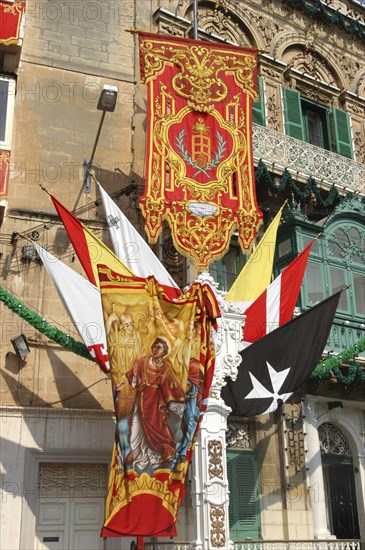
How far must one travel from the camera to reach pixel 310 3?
68.5ft

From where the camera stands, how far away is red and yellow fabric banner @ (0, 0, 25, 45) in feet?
47.2

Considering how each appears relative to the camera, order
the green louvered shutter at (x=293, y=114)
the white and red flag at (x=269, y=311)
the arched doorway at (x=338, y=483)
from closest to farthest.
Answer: the white and red flag at (x=269, y=311), the arched doorway at (x=338, y=483), the green louvered shutter at (x=293, y=114)

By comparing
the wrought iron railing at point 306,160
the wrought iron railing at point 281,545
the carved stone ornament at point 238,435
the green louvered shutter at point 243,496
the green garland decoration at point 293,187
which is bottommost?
the wrought iron railing at point 281,545

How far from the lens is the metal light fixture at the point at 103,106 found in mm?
14641

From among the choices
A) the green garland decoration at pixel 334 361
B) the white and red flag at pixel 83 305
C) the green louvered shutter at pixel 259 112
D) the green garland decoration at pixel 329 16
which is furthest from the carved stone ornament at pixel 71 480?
the green garland decoration at pixel 329 16

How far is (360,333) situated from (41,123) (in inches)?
344

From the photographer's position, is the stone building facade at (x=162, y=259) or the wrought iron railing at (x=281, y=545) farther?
the stone building facade at (x=162, y=259)

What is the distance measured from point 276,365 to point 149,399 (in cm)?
318

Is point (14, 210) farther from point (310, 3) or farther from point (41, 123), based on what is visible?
point (310, 3)

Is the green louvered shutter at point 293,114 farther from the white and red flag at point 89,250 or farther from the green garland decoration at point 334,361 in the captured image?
the white and red flag at point 89,250

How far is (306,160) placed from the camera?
57.4 feet

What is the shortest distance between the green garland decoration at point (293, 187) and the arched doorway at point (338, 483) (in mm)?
5407

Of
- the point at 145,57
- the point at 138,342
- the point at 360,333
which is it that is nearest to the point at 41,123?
the point at 145,57

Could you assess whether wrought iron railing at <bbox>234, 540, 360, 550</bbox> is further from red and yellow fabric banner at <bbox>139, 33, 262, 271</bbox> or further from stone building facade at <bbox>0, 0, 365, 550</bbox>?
red and yellow fabric banner at <bbox>139, 33, 262, 271</bbox>
